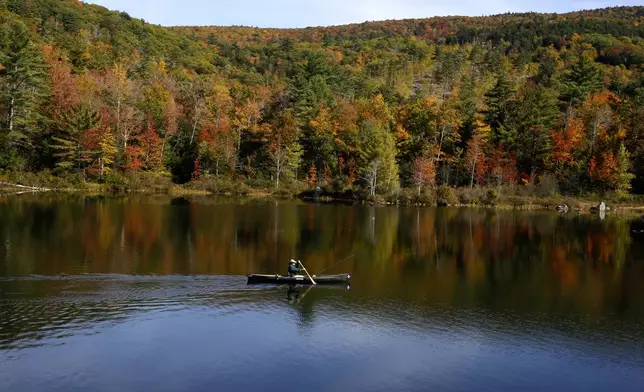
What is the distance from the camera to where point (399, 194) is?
72250 mm

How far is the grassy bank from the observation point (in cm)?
7062

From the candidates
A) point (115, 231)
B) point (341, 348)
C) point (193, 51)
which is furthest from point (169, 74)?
point (341, 348)

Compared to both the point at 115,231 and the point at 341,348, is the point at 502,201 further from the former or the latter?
the point at 341,348

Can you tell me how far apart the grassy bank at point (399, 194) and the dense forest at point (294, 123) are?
967 mm

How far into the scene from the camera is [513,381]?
17484mm

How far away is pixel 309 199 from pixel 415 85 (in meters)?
56.4

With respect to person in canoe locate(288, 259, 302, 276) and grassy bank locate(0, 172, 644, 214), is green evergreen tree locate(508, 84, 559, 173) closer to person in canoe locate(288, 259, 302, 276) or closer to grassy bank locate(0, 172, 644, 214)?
grassy bank locate(0, 172, 644, 214)

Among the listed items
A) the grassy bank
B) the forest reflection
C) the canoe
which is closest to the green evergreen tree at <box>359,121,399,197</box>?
the grassy bank

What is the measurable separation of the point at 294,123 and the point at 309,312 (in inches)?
2506

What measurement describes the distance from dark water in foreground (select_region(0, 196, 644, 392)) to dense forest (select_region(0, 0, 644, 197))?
33.1 meters

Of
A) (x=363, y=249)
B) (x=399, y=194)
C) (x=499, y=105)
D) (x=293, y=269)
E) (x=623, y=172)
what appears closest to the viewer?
(x=293, y=269)

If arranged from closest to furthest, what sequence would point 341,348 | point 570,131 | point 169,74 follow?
point 341,348 → point 570,131 → point 169,74

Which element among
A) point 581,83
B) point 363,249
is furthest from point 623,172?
point 363,249

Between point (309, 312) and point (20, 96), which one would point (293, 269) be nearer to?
point (309, 312)
